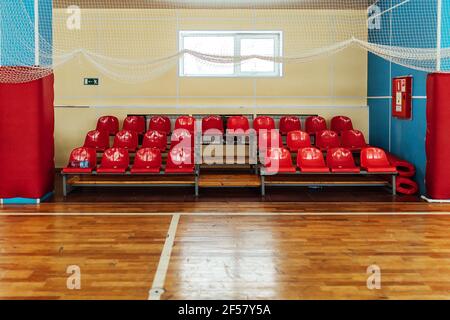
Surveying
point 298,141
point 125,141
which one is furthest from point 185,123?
point 298,141

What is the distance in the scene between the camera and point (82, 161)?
28.3 ft

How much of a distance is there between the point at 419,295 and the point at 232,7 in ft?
24.8

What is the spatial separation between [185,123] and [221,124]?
2.08ft

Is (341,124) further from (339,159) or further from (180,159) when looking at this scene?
(180,159)

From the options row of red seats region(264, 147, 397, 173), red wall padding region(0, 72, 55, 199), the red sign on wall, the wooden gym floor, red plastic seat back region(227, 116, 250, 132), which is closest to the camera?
the wooden gym floor

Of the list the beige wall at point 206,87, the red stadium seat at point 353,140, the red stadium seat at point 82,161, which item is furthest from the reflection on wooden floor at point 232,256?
the beige wall at point 206,87

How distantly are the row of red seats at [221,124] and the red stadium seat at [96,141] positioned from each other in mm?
372

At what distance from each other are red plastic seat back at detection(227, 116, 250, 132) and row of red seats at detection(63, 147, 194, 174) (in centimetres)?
156

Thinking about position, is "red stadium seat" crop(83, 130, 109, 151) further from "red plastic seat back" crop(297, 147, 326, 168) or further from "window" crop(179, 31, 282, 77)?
"red plastic seat back" crop(297, 147, 326, 168)

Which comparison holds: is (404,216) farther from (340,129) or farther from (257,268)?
(340,129)

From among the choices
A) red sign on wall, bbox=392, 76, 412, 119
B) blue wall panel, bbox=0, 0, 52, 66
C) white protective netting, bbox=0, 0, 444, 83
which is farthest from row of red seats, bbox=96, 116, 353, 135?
blue wall panel, bbox=0, 0, 52, 66

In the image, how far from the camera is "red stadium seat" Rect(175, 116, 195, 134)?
1022 centimetres

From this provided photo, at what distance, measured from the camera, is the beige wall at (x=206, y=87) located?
1076 centimetres

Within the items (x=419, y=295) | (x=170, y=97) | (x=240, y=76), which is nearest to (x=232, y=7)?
(x=240, y=76)
